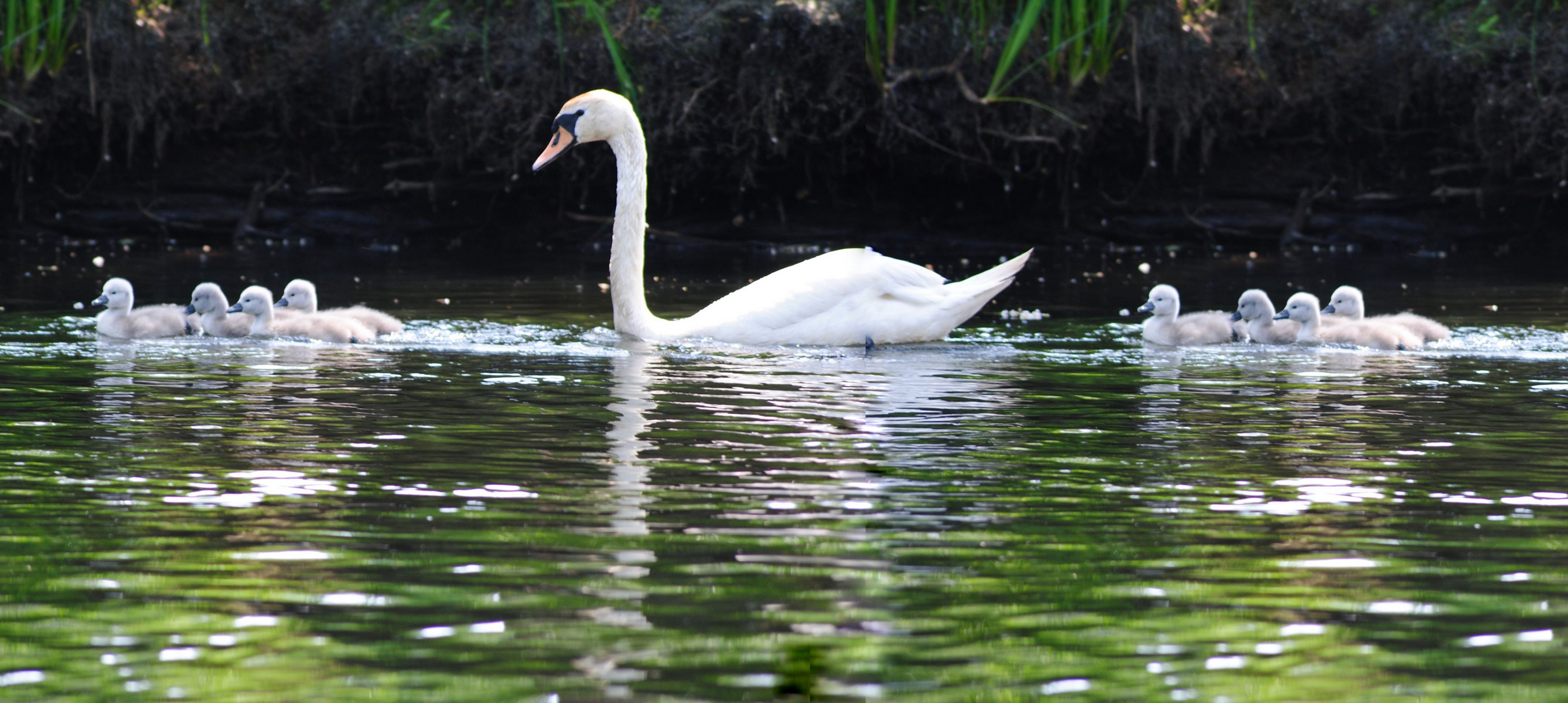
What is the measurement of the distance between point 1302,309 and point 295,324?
5.63 m

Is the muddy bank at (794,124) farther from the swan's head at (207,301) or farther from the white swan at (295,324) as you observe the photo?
the white swan at (295,324)

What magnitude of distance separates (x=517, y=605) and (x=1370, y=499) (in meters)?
2.77

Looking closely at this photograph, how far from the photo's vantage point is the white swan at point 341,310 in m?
11.1

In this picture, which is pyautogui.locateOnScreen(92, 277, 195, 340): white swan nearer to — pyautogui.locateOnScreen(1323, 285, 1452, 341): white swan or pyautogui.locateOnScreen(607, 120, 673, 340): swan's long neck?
pyautogui.locateOnScreen(607, 120, 673, 340): swan's long neck

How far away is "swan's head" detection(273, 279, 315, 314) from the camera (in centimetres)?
1184

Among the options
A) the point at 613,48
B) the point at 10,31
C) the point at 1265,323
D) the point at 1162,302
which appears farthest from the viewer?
the point at 10,31

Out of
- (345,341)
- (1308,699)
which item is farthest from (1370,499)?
(345,341)

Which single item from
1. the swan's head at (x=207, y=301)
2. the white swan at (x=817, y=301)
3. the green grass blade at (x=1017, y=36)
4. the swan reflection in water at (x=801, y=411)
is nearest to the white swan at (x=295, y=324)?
the swan's head at (x=207, y=301)

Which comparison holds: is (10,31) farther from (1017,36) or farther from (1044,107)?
(1044,107)

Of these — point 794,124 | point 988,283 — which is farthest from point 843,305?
point 794,124

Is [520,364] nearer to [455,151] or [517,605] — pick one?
[517,605]

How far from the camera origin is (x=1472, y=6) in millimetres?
19750

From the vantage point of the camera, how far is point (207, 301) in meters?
11.3

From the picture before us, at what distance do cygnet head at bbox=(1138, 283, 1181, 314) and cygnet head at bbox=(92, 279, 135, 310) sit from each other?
18.6 ft
